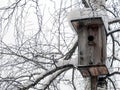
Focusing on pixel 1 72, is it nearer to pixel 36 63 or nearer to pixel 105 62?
pixel 36 63

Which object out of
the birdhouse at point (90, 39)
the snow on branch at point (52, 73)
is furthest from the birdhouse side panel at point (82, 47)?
the snow on branch at point (52, 73)

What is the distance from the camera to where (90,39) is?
18.2ft

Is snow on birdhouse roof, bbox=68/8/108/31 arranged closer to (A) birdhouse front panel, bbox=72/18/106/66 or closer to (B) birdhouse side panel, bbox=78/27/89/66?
(A) birdhouse front panel, bbox=72/18/106/66

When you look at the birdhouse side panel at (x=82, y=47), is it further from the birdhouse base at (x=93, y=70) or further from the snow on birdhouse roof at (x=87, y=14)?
the snow on birdhouse roof at (x=87, y=14)

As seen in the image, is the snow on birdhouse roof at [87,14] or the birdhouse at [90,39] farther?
the birdhouse at [90,39]

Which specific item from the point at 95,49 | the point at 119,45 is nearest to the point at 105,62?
the point at 95,49

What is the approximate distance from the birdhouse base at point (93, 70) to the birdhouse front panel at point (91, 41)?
0.17 ft

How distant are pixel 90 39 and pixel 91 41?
5 centimetres

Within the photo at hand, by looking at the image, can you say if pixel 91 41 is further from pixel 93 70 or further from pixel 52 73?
pixel 52 73

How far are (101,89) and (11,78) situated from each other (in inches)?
47.7

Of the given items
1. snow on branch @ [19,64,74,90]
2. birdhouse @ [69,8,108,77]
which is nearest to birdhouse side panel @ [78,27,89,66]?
birdhouse @ [69,8,108,77]

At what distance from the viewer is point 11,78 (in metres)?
5.49

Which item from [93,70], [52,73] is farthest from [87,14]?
[52,73]

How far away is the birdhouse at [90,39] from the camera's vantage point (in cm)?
529
